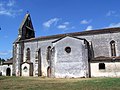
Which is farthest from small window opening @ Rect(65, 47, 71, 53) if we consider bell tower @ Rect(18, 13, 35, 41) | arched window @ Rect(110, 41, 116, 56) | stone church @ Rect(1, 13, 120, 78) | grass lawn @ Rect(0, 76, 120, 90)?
bell tower @ Rect(18, 13, 35, 41)

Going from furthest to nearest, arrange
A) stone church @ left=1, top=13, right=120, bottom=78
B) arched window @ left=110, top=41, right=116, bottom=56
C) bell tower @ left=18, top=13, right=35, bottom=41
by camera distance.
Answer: bell tower @ left=18, top=13, right=35, bottom=41 < arched window @ left=110, top=41, right=116, bottom=56 < stone church @ left=1, top=13, right=120, bottom=78

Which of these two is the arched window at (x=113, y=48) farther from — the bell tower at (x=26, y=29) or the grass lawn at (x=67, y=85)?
the bell tower at (x=26, y=29)

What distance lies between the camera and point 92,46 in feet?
114

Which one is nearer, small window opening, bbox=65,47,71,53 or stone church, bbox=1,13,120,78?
stone church, bbox=1,13,120,78

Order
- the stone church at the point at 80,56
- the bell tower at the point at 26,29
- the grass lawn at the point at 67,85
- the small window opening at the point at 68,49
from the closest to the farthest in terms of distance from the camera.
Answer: the grass lawn at the point at 67,85
the stone church at the point at 80,56
the small window opening at the point at 68,49
the bell tower at the point at 26,29

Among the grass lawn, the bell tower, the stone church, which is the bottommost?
the grass lawn

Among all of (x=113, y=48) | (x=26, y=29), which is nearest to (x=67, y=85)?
(x=113, y=48)

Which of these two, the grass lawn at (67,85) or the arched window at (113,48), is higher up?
the arched window at (113,48)

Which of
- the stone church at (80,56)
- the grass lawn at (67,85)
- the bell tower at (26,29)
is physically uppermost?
the bell tower at (26,29)

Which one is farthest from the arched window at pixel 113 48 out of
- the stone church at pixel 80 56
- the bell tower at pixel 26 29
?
the bell tower at pixel 26 29

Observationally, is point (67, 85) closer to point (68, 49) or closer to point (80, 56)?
point (80, 56)

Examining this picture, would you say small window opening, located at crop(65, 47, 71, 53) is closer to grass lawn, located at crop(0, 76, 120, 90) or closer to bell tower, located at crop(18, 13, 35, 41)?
grass lawn, located at crop(0, 76, 120, 90)

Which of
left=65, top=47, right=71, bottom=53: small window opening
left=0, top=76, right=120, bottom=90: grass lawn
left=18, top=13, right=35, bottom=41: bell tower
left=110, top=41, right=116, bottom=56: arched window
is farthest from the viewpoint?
left=18, top=13, right=35, bottom=41: bell tower

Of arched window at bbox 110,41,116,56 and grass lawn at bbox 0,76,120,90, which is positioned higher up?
arched window at bbox 110,41,116,56
